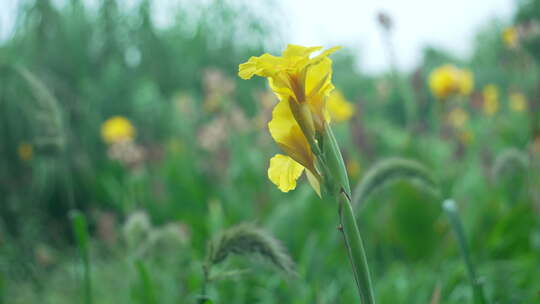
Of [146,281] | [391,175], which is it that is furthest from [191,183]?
[391,175]

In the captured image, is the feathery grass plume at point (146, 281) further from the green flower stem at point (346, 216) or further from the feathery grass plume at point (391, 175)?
the green flower stem at point (346, 216)

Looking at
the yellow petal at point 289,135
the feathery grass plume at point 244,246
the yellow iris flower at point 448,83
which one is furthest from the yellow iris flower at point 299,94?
the yellow iris flower at point 448,83

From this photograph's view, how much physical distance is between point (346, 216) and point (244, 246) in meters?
0.30

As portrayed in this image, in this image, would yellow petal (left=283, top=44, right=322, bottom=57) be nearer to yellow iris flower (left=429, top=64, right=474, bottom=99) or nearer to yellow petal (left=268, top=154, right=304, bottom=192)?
yellow petal (left=268, top=154, right=304, bottom=192)

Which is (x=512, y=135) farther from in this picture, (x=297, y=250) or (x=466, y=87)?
(x=297, y=250)

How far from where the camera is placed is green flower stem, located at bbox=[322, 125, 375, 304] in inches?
26.3

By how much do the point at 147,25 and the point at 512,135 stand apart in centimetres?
374

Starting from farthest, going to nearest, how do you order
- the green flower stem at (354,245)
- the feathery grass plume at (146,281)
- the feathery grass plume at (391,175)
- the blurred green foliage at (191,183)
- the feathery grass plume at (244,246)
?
the blurred green foliage at (191,183) < the feathery grass plume at (146,281) < the feathery grass plume at (391,175) < the feathery grass plume at (244,246) < the green flower stem at (354,245)

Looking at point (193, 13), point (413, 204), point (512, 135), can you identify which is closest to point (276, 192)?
point (413, 204)

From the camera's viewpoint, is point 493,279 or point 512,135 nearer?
point 493,279

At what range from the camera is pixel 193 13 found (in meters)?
5.01

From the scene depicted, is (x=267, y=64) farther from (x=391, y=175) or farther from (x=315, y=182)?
(x=391, y=175)

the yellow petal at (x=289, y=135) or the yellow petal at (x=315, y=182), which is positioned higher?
the yellow petal at (x=289, y=135)

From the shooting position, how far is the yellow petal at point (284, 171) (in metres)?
0.79
